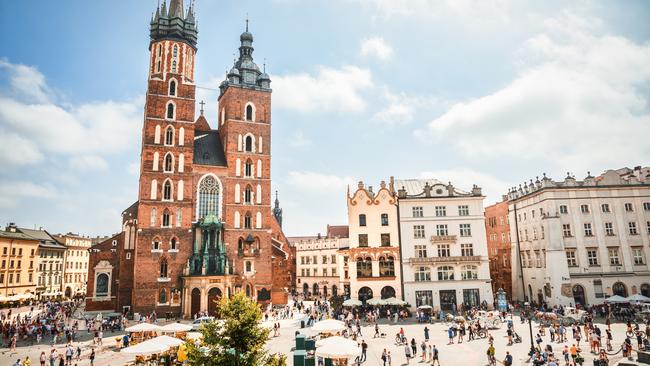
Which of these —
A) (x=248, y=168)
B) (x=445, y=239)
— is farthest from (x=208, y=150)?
(x=445, y=239)

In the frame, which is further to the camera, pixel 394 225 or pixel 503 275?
pixel 503 275

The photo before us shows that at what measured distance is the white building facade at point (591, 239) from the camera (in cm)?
4378

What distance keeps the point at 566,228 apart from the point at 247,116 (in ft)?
133

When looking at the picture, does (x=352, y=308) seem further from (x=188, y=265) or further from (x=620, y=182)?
(x=620, y=182)

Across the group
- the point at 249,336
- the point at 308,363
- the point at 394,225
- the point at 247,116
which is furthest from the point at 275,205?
the point at 249,336

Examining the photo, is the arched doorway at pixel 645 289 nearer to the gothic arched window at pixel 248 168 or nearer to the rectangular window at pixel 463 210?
the rectangular window at pixel 463 210

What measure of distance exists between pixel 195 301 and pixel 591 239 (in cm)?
4441

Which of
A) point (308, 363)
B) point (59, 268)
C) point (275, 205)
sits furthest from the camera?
point (275, 205)

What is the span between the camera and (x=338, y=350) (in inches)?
794

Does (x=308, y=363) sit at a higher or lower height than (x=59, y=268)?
lower

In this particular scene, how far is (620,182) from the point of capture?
46469 millimetres

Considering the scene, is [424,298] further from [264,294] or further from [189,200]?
[189,200]

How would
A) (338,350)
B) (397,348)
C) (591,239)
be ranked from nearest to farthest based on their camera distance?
(338,350)
(397,348)
(591,239)

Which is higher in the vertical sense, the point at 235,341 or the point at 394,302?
the point at 235,341
